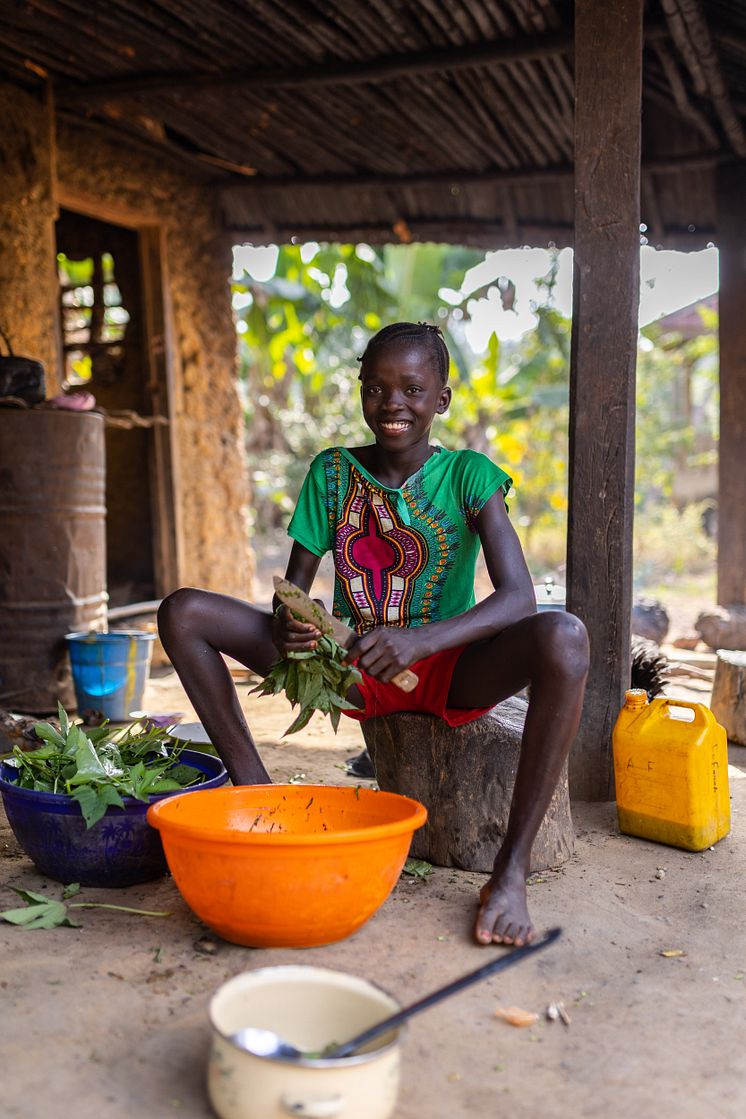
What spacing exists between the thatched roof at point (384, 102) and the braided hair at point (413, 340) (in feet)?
4.51

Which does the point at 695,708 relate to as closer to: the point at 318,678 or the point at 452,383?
the point at 318,678

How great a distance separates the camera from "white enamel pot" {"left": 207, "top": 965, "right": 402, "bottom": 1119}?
130cm

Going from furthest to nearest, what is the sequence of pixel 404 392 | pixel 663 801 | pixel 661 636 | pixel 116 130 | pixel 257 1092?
1. pixel 661 636
2. pixel 116 130
3. pixel 663 801
4. pixel 404 392
5. pixel 257 1092

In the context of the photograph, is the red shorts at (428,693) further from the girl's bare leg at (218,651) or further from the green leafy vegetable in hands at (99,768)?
the green leafy vegetable in hands at (99,768)

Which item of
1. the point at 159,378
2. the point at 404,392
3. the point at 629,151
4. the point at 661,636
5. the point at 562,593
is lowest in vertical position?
the point at 661,636

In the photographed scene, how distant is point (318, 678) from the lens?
2.27m

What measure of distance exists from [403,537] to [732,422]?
4165mm

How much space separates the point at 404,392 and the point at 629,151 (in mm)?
1244

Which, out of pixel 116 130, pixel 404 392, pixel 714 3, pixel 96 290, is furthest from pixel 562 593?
pixel 96 290

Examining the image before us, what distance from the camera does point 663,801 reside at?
2.72 metres

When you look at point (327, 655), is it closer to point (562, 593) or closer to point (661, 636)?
point (562, 593)

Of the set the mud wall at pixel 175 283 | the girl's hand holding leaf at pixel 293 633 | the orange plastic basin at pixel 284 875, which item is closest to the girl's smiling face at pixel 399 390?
the girl's hand holding leaf at pixel 293 633

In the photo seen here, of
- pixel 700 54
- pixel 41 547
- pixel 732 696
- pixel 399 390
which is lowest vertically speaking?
pixel 732 696

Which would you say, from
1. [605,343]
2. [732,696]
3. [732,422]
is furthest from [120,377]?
[732,696]
